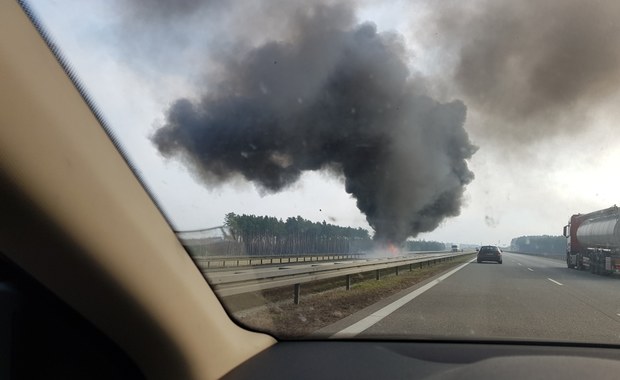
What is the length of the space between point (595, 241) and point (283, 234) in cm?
2609

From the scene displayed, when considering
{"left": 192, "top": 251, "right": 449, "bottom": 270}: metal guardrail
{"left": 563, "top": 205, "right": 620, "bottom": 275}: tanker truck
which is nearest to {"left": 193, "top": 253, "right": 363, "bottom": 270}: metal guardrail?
{"left": 192, "top": 251, "right": 449, "bottom": 270}: metal guardrail

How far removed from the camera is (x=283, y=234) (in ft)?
16.7

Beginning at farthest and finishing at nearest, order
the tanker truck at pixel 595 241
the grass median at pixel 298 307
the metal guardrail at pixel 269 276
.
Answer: the tanker truck at pixel 595 241
the grass median at pixel 298 307
the metal guardrail at pixel 269 276

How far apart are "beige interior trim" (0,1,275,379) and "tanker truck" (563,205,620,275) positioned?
76.6ft

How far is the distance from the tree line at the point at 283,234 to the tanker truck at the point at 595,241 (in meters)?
19.5

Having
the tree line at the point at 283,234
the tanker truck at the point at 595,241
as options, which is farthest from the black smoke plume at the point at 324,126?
the tanker truck at the point at 595,241

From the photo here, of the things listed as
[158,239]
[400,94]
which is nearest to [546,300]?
[400,94]

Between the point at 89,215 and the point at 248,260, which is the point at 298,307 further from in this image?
the point at 89,215

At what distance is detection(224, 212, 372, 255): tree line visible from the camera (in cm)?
415

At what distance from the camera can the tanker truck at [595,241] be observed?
23281mm

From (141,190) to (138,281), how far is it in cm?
42

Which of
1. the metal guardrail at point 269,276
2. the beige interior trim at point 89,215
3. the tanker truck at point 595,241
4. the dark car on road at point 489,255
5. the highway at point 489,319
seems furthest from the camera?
the dark car on road at point 489,255

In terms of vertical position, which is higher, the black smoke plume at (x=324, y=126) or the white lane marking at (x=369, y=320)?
the black smoke plume at (x=324, y=126)

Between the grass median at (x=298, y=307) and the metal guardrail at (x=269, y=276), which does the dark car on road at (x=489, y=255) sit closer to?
the grass median at (x=298, y=307)
